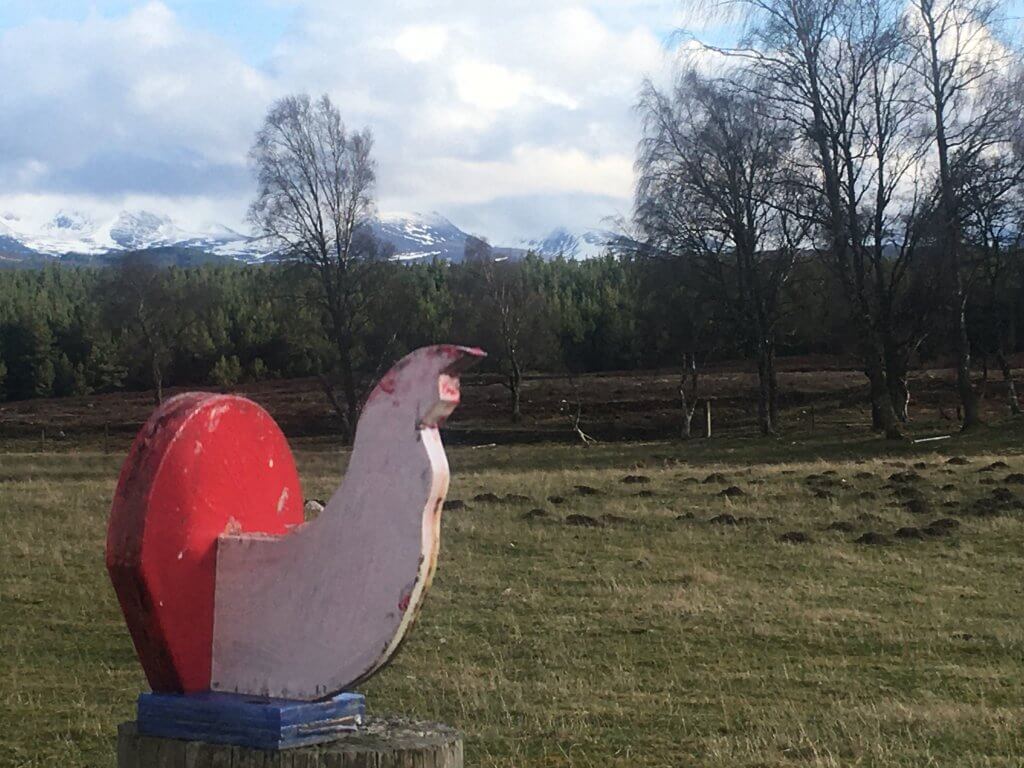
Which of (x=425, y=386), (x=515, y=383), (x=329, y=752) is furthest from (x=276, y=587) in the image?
(x=515, y=383)

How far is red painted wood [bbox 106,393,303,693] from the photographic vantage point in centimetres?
307

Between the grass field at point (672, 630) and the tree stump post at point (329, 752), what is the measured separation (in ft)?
10.5

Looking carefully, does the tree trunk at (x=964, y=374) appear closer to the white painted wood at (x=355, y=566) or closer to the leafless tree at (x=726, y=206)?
the leafless tree at (x=726, y=206)

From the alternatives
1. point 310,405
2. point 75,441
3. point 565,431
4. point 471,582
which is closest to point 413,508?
point 471,582

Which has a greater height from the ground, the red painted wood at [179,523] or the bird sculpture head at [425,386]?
the bird sculpture head at [425,386]

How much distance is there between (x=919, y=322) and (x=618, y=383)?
31513mm

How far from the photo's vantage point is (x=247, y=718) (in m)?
3.01

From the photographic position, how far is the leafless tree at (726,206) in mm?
33375

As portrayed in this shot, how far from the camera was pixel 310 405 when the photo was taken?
2266 inches

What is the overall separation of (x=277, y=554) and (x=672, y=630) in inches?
275

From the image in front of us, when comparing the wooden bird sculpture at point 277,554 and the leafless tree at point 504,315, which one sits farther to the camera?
the leafless tree at point 504,315

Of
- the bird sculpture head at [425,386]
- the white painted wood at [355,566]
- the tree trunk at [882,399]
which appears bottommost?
the tree trunk at [882,399]

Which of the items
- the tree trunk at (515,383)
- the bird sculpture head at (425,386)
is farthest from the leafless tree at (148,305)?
the bird sculpture head at (425,386)

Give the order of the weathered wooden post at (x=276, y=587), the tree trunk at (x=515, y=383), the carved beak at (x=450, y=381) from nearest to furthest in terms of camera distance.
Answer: the carved beak at (x=450, y=381), the weathered wooden post at (x=276, y=587), the tree trunk at (x=515, y=383)
